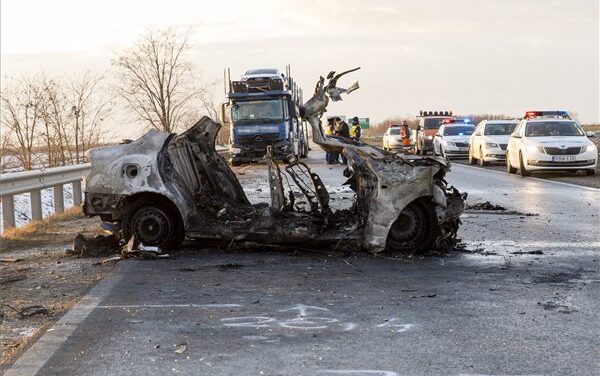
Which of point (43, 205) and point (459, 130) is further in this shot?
point (459, 130)

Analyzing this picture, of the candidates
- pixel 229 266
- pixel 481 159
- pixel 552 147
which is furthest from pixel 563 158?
pixel 229 266

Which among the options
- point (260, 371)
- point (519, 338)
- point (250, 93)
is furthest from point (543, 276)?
point (250, 93)

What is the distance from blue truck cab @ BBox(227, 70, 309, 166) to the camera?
34281mm

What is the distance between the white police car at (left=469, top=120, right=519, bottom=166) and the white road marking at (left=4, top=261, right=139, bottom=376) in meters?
25.0

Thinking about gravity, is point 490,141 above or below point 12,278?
above

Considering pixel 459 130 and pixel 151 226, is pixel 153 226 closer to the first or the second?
pixel 151 226

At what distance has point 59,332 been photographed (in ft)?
18.4

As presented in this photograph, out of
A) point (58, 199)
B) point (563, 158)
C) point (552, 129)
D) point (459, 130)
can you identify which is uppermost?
point (552, 129)

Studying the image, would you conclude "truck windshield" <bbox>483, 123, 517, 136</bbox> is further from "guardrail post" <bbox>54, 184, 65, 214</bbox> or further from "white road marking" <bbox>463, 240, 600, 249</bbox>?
"white road marking" <bbox>463, 240, 600, 249</bbox>

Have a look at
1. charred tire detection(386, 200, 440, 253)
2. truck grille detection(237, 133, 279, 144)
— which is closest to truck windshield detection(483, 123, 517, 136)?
truck grille detection(237, 133, 279, 144)

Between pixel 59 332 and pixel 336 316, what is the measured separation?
6.29 ft

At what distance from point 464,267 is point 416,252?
86cm

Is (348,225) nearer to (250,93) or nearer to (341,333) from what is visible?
(341,333)

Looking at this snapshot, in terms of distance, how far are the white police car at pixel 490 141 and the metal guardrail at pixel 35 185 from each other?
62.1 ft
